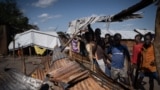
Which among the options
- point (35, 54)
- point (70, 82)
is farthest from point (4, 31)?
point (70, 82)

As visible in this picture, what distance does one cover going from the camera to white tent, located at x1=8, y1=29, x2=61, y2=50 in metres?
26.5

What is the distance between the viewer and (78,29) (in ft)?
32.0

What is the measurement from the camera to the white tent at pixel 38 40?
87.1 feet

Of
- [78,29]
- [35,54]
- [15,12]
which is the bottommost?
[35,54]

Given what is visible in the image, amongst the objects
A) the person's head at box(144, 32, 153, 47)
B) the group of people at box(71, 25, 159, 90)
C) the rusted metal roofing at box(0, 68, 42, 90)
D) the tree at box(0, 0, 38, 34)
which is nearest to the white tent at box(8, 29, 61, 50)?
the tree at box(0, 0, 38, 34)

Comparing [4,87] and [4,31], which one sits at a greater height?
[4,31]

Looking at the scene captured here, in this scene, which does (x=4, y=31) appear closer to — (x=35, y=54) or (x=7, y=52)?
(x=7, y=52)

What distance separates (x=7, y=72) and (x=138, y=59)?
4066 mm

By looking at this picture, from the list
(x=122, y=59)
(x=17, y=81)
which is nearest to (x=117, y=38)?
(x=122, y=59)

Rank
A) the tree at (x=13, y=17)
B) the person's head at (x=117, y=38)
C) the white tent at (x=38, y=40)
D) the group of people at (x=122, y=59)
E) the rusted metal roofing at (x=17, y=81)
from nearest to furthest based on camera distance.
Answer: the rusted metal roofing at (x=17, y=81) → the person's head at (x=117, y=38) → the group of people at (x=122, y=59) → the white tent at (x=38, y=40) → the tree at (x=13, y=17)

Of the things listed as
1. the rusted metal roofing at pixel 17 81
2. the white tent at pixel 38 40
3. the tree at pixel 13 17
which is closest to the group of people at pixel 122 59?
the rusted metal roofing at pixel 17 81

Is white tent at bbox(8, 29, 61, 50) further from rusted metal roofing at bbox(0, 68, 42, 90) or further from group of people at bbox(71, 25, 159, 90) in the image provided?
rusted metal roofing at bbox(0, 68, 42, 90)

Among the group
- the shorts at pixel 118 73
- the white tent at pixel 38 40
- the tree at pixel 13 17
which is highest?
the tree at pixel 13 17

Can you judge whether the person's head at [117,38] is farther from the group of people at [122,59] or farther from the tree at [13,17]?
the tree at [13,17]
